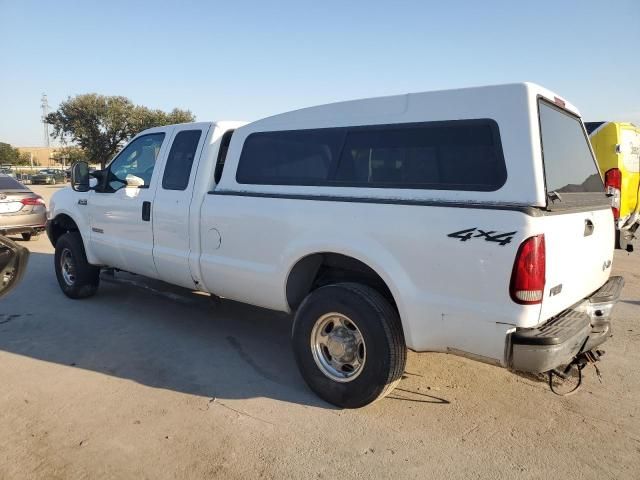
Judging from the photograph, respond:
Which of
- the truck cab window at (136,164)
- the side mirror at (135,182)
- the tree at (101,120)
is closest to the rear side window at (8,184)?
the truck cab window at (136,164)

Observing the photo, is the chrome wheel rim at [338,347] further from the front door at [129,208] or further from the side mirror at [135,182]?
the side mirror at [135,182]

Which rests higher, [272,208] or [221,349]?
[272,208]

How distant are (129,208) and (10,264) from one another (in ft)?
7.31

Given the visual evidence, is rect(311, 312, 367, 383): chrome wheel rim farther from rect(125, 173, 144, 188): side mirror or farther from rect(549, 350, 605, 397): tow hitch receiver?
rect(125, 173, 144, 188): side mirror

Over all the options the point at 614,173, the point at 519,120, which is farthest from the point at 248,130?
the point at 614,173

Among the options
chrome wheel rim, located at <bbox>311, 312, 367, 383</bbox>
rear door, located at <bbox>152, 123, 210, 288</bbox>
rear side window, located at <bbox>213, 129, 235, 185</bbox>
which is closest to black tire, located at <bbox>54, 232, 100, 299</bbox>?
rear door, located at <bbox>152, 123, 210, 288</bbox>

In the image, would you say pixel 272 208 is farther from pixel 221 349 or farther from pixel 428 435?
pixel 428 435

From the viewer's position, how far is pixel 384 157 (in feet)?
11.2

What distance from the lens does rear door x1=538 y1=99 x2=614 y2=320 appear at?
2814 millimetres

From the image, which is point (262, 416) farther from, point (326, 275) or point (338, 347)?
point (326, 275)

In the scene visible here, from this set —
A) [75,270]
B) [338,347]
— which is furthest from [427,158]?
[75,270]

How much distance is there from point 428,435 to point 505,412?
2.23 feet

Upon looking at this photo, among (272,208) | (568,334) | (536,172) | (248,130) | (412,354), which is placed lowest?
(412,354)

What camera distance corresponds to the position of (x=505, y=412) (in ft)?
11.3
